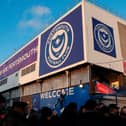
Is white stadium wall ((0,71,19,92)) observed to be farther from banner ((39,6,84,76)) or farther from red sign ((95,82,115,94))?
red sign ((95,82,115,94))

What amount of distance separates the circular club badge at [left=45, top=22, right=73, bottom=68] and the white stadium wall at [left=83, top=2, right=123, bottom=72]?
1659 mm

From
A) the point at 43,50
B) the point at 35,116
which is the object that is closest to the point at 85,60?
the point at 43,50

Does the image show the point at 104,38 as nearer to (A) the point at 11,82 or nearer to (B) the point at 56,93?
(B) the point at 56,93

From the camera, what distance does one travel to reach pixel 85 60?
19.5 metres

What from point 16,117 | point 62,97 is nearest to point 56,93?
point 62,97

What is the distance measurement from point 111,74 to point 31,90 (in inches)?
352

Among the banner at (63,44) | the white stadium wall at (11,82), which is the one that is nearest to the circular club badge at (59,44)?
the banner at (63,44)

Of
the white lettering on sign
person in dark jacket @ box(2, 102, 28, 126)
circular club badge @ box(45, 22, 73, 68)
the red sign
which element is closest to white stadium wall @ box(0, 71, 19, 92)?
the white lettering on sign

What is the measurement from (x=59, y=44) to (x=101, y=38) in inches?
135

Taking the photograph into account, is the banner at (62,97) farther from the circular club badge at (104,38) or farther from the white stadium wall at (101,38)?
the circular club badge at (104,38)

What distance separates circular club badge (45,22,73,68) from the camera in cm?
2183

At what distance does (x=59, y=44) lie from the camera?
23000 millimetres

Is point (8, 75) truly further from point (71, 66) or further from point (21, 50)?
point (71, 66)

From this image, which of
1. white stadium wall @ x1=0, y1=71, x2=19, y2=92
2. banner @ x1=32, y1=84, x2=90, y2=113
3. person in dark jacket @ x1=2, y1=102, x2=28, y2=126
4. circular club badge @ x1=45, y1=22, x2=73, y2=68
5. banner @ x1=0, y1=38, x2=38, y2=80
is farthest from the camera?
white stadium wall @ x1=0, y1=71, x2=19, y2=92
